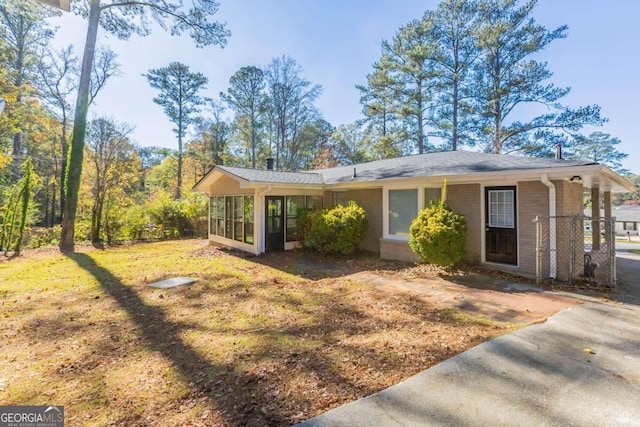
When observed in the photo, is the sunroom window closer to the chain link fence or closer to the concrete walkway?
the chain link fence

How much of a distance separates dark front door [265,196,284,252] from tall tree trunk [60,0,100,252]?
7.99 meters

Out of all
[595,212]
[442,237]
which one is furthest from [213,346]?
[595,212]

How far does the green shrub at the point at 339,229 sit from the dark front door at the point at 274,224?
55.3 inches

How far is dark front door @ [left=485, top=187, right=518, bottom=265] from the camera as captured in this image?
7.32 m

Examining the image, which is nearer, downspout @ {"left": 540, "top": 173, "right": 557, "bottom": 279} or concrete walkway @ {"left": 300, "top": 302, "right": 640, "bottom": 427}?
concrete walkway @ {"left": 300, "top": 302, "right": 640, "bottom": 427}

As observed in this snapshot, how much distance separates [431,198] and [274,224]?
540 cm

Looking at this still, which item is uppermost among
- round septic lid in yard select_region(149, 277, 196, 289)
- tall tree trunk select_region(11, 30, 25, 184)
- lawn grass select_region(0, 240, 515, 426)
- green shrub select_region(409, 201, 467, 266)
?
tall tree trunk select_region(11, 30, 25, 184)

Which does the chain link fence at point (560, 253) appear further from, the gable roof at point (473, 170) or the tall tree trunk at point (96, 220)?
the tall tree trunk at point (96, 220)

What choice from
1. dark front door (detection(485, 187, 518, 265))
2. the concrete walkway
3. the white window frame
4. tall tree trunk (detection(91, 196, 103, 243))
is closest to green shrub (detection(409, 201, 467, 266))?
dark front door (detection(485, 187, 518, 265))

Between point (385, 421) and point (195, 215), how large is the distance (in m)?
15.9

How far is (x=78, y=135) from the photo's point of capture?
39.2 ft

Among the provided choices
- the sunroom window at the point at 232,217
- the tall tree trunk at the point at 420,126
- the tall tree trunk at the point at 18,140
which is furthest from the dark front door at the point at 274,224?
the tall tree trunk at the point at 18,140

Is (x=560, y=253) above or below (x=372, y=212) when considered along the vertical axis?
below

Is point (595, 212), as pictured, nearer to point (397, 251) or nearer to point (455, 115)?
point (397, 251)
